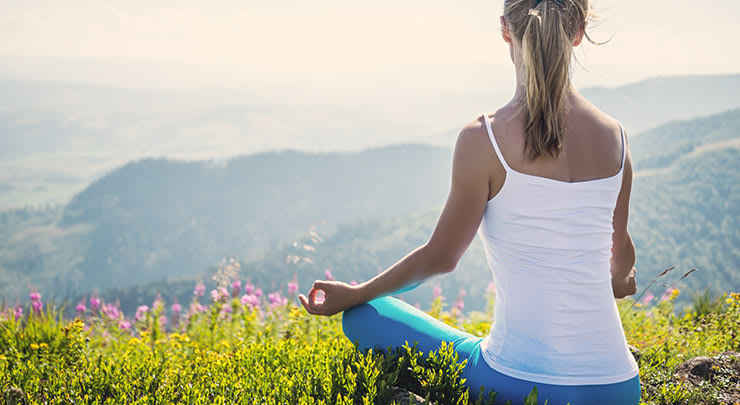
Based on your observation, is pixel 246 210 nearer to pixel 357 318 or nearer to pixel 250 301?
pixel 250 301

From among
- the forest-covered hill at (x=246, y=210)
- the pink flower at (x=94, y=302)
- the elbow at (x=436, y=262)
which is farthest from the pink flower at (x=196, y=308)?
the forest-covered hill at (x=246, y=210)

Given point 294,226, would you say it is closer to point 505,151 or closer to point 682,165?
point 682,165

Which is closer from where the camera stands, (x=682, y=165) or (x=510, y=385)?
(x=510, y=385)

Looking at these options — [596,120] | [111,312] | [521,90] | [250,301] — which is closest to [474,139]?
[521,90]

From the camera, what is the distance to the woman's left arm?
148 cm

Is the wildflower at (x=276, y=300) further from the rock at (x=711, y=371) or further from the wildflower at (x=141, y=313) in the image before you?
the rock at (x=711, y=371)

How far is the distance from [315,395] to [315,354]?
488 mm

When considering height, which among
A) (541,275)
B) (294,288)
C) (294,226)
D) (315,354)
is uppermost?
(541,275)

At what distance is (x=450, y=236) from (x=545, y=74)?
57 centimetres

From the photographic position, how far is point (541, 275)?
148 cm

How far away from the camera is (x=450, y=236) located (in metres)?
1.63

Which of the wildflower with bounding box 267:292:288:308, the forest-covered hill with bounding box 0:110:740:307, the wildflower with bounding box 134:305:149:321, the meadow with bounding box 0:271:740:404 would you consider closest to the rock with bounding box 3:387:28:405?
the meadow with bounding box 0:271:740:404

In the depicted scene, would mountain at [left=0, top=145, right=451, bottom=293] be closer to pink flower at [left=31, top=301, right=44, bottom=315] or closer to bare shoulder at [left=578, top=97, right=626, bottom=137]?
pink flower at [left=31, top=301, right=44, bottom=315]

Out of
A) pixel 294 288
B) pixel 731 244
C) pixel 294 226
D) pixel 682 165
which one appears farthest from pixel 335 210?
pixel 294 288
